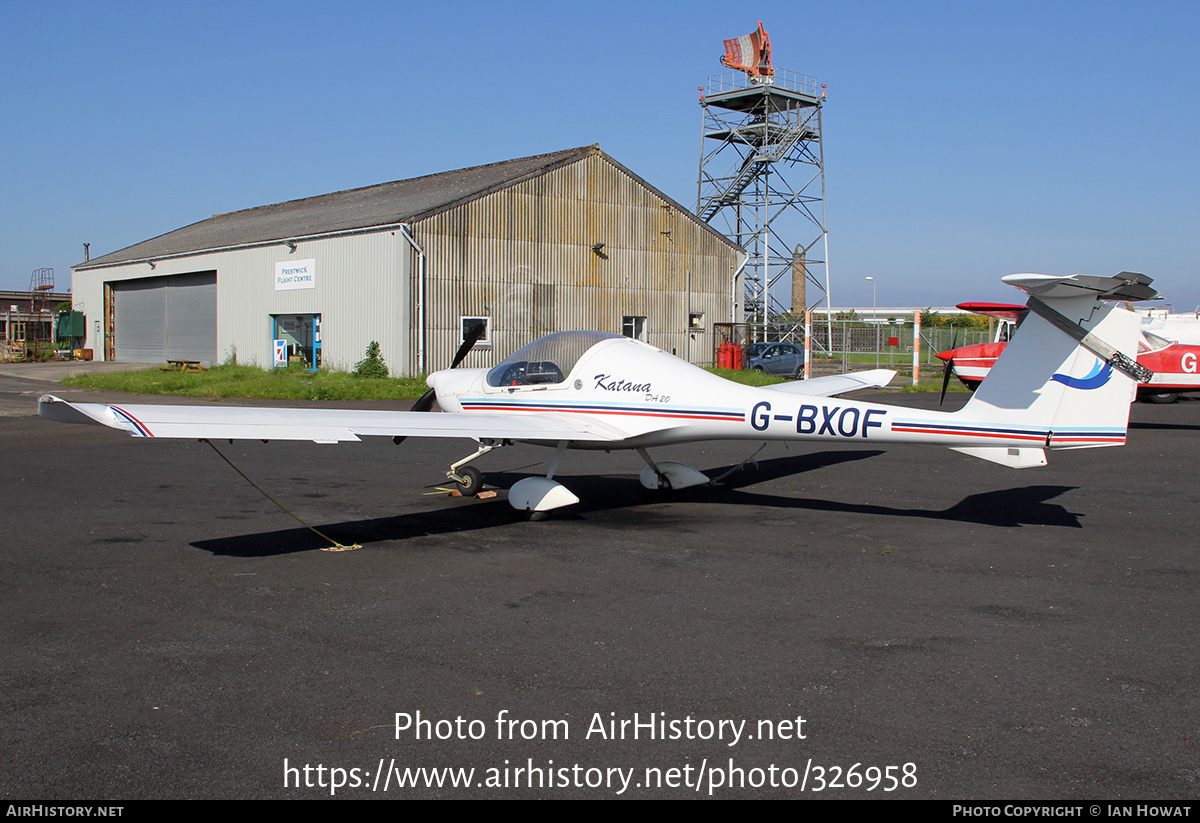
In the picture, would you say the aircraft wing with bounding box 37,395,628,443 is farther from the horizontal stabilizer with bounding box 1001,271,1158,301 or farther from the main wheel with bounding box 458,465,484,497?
the horizontal stabilizer with bounding box 1001,271,1158,301

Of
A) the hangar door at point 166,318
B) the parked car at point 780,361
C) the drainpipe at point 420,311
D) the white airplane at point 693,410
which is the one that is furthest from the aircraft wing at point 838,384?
the hangar door at point 166,318

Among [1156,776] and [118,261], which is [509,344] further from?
[1156,776]

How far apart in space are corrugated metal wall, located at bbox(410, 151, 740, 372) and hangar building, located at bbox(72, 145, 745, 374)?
0.16 ft

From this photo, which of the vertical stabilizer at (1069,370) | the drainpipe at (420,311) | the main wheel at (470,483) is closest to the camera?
Answer: the vertical stabilizer at (1069,370)

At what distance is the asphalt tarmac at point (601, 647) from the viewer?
3.81m

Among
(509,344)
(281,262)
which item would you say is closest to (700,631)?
(509,344)

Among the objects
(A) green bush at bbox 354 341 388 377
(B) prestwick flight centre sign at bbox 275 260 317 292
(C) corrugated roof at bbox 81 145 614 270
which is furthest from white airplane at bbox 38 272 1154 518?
(B) prestwick flight centre sign at bbox 275 260 317 292

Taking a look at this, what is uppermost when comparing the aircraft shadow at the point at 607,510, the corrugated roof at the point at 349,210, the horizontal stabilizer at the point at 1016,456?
the corrugated roof at the point at 349,210

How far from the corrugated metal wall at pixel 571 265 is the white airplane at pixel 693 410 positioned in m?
18.4

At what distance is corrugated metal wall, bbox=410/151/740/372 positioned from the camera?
94.8 ft

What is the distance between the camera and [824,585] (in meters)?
6.68

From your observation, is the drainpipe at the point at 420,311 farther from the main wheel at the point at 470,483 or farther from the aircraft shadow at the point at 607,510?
the main wheel at the point at 470,483

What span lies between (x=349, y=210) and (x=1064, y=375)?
32.5 meters

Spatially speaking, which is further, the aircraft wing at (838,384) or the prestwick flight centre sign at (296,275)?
the prestwick flight centre sign at (296,275)
